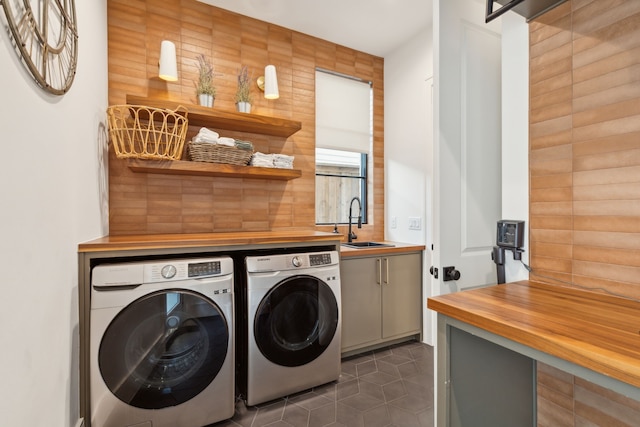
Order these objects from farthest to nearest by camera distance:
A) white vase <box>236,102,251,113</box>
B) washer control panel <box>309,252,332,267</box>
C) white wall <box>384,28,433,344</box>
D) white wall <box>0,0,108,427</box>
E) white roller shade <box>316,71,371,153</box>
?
1. white roller shade <box>316,71,371,153</box>
2. white wall <box>384,28,433,344</box>
3. white vase <box>236,102,251,113</box>
4. washer control panel <box>309,252,332,267</box>
5. white wall <box>0,0,108,427</box>

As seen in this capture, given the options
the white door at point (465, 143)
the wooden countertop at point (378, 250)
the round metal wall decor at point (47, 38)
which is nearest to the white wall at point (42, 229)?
the round metal wall decor at point (47, 38)

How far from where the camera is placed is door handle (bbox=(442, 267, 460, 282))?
1.46m

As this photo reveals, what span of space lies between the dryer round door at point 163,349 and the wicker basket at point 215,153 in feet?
3.31

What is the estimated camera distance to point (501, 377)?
1192mm

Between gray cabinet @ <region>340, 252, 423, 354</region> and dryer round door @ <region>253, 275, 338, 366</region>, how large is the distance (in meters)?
0.42

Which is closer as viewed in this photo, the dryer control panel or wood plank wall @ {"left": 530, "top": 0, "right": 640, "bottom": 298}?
wood plank wall @ {"left": 530, "top": 0, "right": 640, "bottom": 298}

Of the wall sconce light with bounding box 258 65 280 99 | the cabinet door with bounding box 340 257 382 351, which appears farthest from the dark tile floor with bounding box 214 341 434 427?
the wall sconce light with bounding box 258 65 280 99

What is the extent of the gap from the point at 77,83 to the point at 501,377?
2.36 m

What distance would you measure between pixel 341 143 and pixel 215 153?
1.42 metres

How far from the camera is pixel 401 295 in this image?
273 cm

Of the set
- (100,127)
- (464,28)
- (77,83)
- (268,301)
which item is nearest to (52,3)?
(77,83)

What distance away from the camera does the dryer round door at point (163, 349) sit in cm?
149

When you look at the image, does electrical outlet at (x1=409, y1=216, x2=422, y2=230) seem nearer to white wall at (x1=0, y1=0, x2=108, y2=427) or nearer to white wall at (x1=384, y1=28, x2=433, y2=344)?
white wall at (x1=384, y1=28, x2=433, y2=344)

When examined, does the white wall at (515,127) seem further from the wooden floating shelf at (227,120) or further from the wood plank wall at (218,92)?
the wood plank wall at (218,92)
